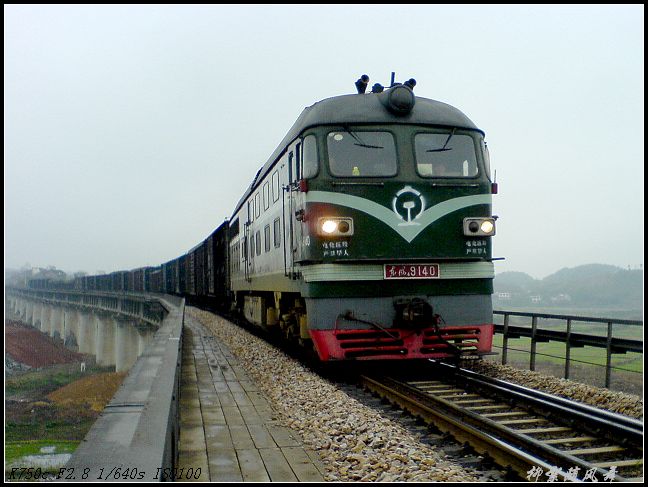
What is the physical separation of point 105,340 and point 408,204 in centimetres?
5650

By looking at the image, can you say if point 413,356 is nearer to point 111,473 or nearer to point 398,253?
point 398,253

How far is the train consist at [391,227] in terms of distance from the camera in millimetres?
7992

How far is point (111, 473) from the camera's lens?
262cm

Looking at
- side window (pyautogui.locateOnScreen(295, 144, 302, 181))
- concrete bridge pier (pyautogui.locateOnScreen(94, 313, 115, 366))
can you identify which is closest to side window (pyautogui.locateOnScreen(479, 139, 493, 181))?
side window (pyautogui.locateOnScreen(295, 144, 302, 181))

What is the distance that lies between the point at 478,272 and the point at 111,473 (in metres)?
6.51

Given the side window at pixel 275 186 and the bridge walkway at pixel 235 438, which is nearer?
the bridge walkway at pixel 235 438

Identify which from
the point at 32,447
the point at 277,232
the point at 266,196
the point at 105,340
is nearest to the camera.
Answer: the point at 277,232

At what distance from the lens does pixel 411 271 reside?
26.8ft

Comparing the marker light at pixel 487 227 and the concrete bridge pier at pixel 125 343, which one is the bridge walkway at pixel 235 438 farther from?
the concrete bridge pier at pixel 125 343

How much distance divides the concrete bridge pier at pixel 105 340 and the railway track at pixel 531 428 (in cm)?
5232

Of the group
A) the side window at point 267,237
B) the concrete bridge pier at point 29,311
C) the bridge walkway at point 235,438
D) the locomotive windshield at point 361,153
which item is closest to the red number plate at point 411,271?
the locomotive windshield at point 361,153

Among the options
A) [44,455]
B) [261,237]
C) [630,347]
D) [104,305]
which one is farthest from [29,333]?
[630,347]

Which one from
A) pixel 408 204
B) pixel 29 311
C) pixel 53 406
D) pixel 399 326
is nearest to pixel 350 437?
pixel 399 326

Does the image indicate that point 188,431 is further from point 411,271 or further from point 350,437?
point 411,271
